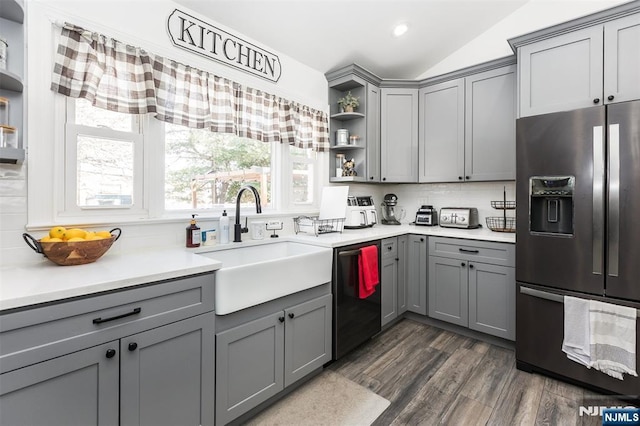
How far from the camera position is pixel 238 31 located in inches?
90.7

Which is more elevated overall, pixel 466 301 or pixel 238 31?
pixel 238 31

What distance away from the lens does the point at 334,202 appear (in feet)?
9.21

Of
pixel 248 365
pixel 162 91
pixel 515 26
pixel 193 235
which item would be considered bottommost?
pixel 248 365

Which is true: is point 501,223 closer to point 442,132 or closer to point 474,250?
point 474,250

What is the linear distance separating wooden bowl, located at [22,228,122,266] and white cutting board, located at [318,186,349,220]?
177cm

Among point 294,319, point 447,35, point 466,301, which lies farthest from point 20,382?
point 447,35

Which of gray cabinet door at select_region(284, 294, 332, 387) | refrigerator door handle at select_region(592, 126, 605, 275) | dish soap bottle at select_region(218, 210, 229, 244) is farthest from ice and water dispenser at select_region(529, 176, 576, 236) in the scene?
dish soap bottle at select_region(218, 210, 229, 244)

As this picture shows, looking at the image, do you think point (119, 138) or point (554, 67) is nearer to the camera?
point (119, 138)

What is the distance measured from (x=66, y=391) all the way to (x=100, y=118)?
4.59ft

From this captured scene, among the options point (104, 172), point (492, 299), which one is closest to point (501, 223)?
point (492, 299)

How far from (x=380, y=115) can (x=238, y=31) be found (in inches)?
64.4

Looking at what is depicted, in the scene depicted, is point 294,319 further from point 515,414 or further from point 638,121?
point 638,121

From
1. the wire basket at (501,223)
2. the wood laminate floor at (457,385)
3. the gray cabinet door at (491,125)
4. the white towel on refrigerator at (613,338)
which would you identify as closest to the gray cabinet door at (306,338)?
the wood laminate floor at (457,385)

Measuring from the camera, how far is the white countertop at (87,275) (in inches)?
39.3
